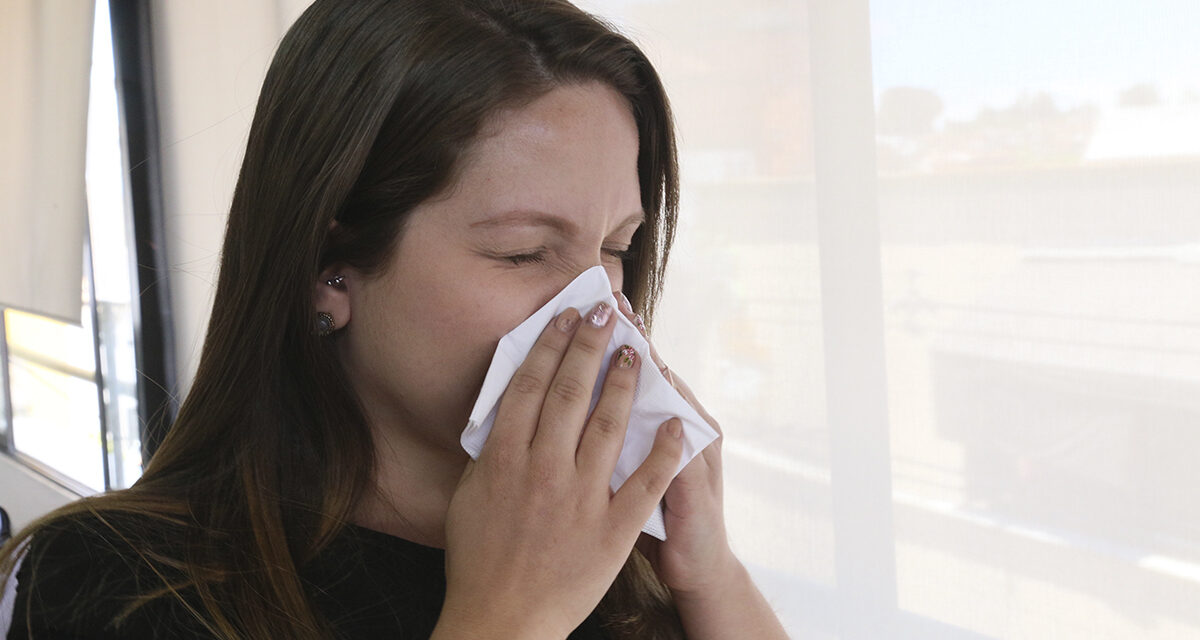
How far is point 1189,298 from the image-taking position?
0.97 meters

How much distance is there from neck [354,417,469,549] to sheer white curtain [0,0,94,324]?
2341mm

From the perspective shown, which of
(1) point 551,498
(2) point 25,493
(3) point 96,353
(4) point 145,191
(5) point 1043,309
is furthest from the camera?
(2) point 25,493

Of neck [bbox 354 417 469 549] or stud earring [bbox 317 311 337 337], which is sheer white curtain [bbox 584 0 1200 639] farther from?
stud earring [bbox 317 311 337 337]

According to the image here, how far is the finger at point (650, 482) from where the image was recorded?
34.4 inches

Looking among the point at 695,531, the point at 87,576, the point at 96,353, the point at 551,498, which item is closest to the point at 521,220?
the point at 551,498

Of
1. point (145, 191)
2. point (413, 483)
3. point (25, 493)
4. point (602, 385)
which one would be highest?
point (145, 191)

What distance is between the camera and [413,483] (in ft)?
3.45

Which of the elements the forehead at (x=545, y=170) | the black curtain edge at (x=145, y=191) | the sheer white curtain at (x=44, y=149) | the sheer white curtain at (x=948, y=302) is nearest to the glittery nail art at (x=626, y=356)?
the forehead at (x=545, y=170)

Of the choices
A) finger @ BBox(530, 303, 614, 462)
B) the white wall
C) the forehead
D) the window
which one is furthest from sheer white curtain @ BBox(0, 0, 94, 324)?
finger @ BBox(530, 303, 614, 462)

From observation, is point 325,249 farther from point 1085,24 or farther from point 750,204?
point 1085,24

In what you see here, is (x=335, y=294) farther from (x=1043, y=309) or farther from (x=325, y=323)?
(x=1043, y=309)

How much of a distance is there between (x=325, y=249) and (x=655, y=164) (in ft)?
1.51

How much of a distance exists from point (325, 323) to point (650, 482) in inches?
15.1

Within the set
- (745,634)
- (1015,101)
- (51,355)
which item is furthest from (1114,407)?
(51,355)
